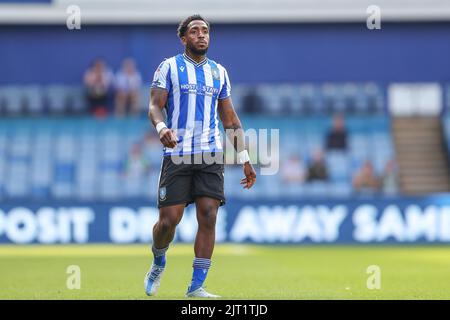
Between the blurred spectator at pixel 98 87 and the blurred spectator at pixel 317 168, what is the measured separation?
5288 mm

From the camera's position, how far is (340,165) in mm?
23641

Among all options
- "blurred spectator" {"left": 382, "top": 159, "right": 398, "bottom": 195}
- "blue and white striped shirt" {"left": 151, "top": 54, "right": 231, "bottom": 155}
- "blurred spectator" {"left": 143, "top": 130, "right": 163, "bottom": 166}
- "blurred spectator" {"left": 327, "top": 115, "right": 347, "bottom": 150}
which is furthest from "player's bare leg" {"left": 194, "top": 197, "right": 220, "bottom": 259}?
"blurred spectator" {"left": 327, "top": 115, "right": 347, "bottom": 150}

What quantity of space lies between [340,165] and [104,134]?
5359 mm

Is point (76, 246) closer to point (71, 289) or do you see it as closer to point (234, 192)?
point (234, 192)

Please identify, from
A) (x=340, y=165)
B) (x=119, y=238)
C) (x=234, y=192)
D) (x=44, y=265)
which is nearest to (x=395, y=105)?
(x=340, y=165)

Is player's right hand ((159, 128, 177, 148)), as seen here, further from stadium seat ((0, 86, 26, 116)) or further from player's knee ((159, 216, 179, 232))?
stadium seat ((0, 86, 26, 116))

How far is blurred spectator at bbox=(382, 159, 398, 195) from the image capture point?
22.3 meters

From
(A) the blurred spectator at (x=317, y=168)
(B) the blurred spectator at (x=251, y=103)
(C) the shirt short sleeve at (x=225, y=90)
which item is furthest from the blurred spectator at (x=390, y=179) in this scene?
(C) the shirt short sleeve at (x=225, y=90)

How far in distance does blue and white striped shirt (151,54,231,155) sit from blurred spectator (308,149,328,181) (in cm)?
1270

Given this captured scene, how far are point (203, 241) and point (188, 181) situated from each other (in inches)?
21.5

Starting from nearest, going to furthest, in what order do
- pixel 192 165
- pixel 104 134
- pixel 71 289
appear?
pixel 192 165
pixel 71 289
pixel 104 134

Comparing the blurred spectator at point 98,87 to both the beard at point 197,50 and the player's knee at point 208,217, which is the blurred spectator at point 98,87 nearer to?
the beard at point 197,50

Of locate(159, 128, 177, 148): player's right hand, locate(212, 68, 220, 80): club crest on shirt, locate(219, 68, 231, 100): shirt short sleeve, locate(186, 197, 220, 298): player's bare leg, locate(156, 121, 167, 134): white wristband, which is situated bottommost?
locate(186, 197, 220, 298): player's bare leg

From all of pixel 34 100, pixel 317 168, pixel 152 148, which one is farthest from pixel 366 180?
pixel 34 100
